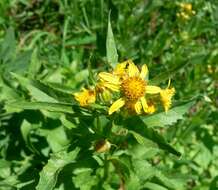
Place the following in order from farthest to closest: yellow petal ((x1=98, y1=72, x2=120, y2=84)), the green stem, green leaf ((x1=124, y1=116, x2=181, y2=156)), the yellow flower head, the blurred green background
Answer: the yellow flower head, the blurred green background, the green stem, yellow petal ((x1=98, y1=72, x2=120, y2=84)), green leaf ((x1=124, y1=116, x2=181, y2=156))

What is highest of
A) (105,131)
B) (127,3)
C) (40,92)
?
(127,3)

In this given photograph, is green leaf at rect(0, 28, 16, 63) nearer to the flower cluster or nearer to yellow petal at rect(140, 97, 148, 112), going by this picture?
the flower cluster

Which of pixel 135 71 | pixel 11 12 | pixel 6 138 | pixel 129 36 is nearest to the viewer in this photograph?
pixel 135 71

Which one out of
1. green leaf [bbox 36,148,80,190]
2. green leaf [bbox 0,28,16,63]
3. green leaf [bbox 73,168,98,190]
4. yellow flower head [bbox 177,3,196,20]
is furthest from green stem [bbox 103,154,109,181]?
yellow flower head [bbox 177,3,196,20]

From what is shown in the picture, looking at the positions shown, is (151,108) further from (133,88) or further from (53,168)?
(53,168)

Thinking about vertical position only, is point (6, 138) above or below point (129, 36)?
below

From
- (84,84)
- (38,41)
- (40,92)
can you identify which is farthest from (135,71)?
(38,41)

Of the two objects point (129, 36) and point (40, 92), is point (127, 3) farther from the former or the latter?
point (40, 92)
